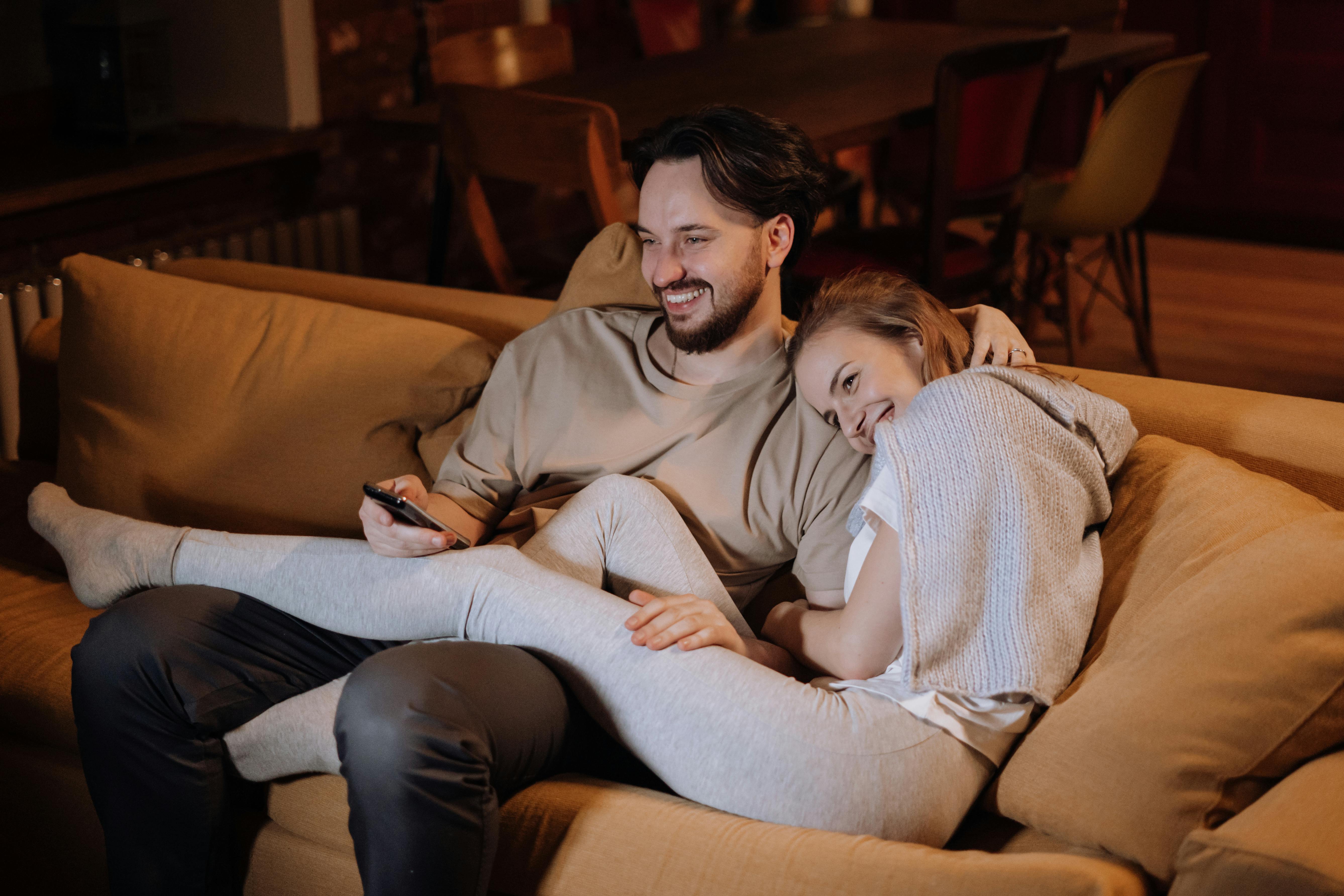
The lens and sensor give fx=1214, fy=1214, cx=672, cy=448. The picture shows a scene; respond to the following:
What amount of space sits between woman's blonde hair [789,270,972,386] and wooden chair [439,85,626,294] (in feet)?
3.36

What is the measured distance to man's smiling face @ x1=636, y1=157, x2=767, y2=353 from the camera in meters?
1.54

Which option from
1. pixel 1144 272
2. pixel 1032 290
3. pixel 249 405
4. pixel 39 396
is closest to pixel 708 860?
pixel 249 405

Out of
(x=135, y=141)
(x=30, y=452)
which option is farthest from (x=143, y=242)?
(x=30, y=452)

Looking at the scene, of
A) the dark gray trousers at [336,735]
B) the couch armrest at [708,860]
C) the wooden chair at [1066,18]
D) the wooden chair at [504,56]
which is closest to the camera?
the couch armrest at [708,860]

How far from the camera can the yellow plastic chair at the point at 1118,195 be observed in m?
2.96

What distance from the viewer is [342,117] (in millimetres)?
3412

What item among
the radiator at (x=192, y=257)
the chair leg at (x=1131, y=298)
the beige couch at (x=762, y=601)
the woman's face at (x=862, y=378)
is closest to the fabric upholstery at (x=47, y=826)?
the beige couch at (x=762, y=601)

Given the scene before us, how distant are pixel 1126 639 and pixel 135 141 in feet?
9.09

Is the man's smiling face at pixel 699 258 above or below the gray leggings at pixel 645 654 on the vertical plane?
above

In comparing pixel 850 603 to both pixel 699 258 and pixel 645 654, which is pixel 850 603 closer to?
pixel 645 654

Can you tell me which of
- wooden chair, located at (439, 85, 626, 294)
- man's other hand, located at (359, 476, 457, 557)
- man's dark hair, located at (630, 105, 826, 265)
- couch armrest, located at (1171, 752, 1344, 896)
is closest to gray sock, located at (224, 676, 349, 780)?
man's other hand, located at (359, 476, 457, 557)

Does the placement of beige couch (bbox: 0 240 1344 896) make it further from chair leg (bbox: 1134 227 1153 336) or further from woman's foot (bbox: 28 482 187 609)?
chair leg (bbox: 1134 227 1153 336)

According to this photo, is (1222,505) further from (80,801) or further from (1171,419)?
(80,801)

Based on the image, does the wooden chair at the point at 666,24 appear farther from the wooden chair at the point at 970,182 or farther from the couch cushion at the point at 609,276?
the couch cushion at the point at 609,276
